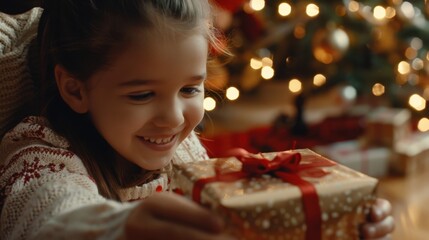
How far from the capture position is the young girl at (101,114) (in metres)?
0.67

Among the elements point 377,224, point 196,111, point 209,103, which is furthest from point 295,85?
point 377,224

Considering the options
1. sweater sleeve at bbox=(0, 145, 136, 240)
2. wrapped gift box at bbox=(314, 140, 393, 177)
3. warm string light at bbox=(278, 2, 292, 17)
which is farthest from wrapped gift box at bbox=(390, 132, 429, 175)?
sweater sleeve at bbox=(0, 145, 136, 240)

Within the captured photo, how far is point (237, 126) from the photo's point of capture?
2760 millimetres

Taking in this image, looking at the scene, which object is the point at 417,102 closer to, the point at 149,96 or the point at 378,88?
the point at 378,88

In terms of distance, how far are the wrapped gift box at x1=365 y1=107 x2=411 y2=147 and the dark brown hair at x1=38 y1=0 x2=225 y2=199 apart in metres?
1.41

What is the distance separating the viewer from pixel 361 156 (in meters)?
2.11

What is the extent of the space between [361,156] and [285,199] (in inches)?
62.4

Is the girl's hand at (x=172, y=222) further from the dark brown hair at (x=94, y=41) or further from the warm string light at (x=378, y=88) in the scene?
the warm string light at (x=378, y=88)

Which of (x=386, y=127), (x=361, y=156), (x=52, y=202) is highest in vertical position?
(x=52, y=202)

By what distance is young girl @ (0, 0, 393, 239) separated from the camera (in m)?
0.67

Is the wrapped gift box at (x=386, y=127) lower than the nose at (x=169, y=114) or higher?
lower

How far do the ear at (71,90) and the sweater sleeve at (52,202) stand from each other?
94 mm

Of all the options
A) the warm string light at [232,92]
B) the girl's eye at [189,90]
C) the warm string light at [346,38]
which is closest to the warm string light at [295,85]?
the warm string light at [346,38]

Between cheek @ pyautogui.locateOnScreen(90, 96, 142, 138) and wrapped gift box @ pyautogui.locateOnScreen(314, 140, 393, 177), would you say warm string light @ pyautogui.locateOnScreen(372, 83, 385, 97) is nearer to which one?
wrapped gift box @ pyautogui.locateOnScreen(314, 140, 393, 177)
